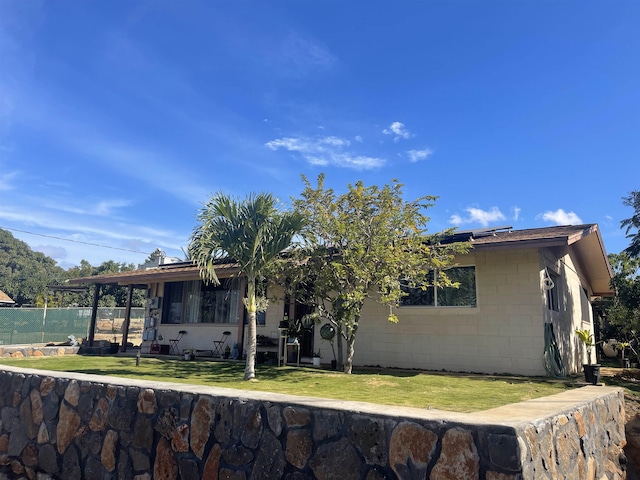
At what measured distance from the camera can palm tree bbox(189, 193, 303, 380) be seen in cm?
771

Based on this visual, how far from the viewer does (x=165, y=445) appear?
3.64m

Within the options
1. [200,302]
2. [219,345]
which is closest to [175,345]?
[200,302]

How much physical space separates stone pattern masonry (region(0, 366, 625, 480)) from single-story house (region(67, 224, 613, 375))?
3880mm

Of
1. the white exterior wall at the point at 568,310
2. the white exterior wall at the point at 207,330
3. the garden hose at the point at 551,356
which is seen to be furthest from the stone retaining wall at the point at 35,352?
the white exterior wall at the point at 568,310

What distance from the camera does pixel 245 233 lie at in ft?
25.6

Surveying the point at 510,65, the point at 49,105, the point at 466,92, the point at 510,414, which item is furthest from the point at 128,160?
the point at 510,414

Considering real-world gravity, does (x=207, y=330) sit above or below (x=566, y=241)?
below

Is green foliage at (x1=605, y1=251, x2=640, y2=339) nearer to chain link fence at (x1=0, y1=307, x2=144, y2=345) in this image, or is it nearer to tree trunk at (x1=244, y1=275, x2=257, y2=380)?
tree trunk at (x1=244, y1=275, x2=257, y2=380)

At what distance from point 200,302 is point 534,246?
435 inches

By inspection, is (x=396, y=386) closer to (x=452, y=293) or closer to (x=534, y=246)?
(x=452, y=293)

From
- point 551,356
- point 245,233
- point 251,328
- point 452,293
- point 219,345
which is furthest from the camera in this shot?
point 219,345

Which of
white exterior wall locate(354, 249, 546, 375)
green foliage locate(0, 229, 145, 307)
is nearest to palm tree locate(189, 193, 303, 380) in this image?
white exterior wall locate(354, 249, 546, 375)

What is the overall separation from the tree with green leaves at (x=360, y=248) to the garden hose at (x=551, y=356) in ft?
8.36

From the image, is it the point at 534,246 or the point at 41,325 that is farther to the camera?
the point at 41,325
